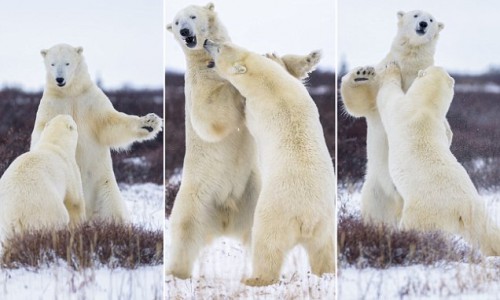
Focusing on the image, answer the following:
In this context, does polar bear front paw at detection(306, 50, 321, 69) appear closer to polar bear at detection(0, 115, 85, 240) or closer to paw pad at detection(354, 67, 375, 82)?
paw pad at detection(354, 67, 375, 82)

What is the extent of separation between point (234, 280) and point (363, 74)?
Result: 1242 millimetres

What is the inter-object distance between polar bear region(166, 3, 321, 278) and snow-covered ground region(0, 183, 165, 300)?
145 millimetres

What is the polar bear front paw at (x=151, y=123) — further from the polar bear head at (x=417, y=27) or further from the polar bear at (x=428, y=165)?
the polar bear head at (x=417, y=27)

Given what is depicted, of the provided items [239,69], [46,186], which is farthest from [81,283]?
[239,69]

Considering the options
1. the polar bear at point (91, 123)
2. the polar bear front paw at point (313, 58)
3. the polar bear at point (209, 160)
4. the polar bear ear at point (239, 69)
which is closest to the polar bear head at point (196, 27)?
the polar bear at point (209, 160)

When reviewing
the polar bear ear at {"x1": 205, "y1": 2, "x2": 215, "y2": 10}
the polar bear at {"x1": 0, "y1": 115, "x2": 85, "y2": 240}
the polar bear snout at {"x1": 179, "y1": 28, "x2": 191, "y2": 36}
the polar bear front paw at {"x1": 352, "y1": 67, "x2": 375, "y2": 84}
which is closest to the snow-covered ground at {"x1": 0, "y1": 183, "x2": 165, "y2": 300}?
the polar bear at {"x1": 0, "y1": 115, "x2": 85, "y2": 240}

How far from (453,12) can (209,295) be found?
1.94m

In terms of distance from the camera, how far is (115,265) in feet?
12.8

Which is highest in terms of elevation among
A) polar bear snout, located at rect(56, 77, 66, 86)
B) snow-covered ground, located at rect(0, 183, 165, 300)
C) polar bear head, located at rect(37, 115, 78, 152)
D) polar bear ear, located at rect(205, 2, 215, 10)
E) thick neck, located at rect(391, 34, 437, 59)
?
polar bear ear, located at rect(205, 2, 215, 10)

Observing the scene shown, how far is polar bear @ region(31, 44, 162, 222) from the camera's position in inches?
163

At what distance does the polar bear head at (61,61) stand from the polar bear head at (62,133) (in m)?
0.21

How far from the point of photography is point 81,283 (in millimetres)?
3789

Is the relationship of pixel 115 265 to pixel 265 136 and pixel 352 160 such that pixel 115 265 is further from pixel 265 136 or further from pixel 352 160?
pixel 352 160

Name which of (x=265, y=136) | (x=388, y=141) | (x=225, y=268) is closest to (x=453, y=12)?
(x=388, y=141)
